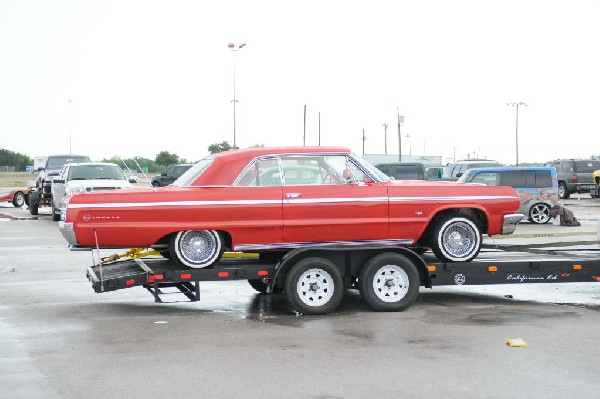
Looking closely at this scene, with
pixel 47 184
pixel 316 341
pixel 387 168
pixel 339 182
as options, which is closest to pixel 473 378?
pixel 316 341

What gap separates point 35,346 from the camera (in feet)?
28.9

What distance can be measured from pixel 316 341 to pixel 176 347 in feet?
4.55

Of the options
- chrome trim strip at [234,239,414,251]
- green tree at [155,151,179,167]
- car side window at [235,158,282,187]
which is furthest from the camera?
green tree at [155,151,179,167]

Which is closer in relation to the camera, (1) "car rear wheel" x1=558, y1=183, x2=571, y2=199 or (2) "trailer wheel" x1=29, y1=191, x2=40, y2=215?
(2) "trailer wheel" x1=29, y1=191, x2=40, y2=215

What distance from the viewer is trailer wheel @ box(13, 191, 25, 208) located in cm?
3969

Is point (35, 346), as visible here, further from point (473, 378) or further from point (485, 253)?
point (485, 253)

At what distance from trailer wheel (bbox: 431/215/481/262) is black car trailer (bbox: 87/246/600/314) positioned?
0.14 metres

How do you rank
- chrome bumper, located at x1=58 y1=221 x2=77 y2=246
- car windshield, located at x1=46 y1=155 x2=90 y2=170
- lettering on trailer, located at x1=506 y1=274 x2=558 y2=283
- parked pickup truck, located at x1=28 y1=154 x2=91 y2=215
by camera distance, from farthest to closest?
1. car windshield, located at x1=46 y1=155 x2=90 y2=170
2. parked pickup truck, located at x1=28 y1=154 x2=91 y2=215
3. lettering on trailer, located at x1=506 y1=274 x2=558 y2=283
4. chrome bumper, located at x1=58 y1=221 x2=77 y2=246

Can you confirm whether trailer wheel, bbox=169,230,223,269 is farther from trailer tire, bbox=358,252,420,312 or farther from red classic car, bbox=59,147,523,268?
trailer tire, bbox=358,252,420,312

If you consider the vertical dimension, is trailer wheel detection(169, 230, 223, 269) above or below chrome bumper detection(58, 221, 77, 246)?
below

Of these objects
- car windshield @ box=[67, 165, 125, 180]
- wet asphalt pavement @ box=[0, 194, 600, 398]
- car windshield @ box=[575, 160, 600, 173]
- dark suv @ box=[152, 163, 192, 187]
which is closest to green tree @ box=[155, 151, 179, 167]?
dark suv @ box=[152, 163, 192, 187]

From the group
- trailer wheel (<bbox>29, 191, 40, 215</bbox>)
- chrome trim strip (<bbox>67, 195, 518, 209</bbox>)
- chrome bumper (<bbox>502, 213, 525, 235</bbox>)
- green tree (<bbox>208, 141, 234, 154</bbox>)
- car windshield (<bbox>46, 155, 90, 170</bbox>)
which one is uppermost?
green tree (<bbox>208, 141, 234, 154</bbox>)

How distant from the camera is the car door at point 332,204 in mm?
10805

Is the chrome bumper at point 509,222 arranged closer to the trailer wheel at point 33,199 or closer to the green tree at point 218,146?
the trailer wheel at point 33,199
